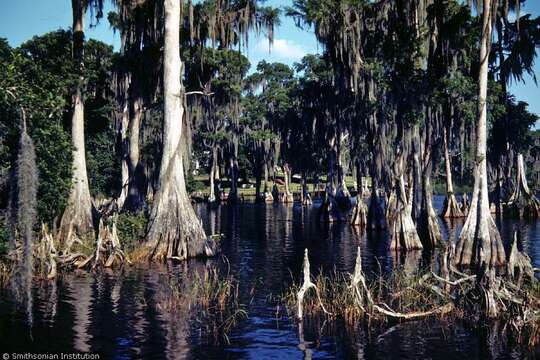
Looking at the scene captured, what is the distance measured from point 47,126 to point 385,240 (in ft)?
64.2

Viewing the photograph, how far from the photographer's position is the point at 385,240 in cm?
3102

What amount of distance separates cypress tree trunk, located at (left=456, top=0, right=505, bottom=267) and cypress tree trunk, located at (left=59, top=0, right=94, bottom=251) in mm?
15847

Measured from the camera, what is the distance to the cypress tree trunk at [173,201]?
22391 mm

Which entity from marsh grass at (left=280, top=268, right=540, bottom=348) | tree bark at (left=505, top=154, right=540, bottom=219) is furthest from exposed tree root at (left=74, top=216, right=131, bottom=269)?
tree bark at (left=505, top=154, right=540, bottom=219)

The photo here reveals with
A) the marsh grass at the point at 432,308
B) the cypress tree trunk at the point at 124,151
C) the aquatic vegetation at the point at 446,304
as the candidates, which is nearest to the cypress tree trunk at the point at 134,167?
the cypress tree trunk at the point at 124,151

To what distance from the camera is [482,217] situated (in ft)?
64.6

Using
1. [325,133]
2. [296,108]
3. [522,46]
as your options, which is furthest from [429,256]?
[296,108]

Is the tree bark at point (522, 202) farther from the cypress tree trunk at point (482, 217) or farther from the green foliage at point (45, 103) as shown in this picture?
the green foliage at point (45, 103)

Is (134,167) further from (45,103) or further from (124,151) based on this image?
(45,103)

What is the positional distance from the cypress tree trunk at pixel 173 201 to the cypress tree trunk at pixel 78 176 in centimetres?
354

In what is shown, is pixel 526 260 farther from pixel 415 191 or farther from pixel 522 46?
pixel 522 46

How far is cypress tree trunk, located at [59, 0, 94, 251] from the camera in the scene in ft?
77.7

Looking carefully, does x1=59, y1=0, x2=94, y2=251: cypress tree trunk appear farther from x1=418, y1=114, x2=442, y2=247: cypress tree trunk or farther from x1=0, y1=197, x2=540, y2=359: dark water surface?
x1=418, y1=114, x2=442, y2=247: cypress tree trunk

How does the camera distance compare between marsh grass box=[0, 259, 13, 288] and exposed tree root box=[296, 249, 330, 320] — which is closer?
exposed tree root box=[296, 249, 330, 320]
